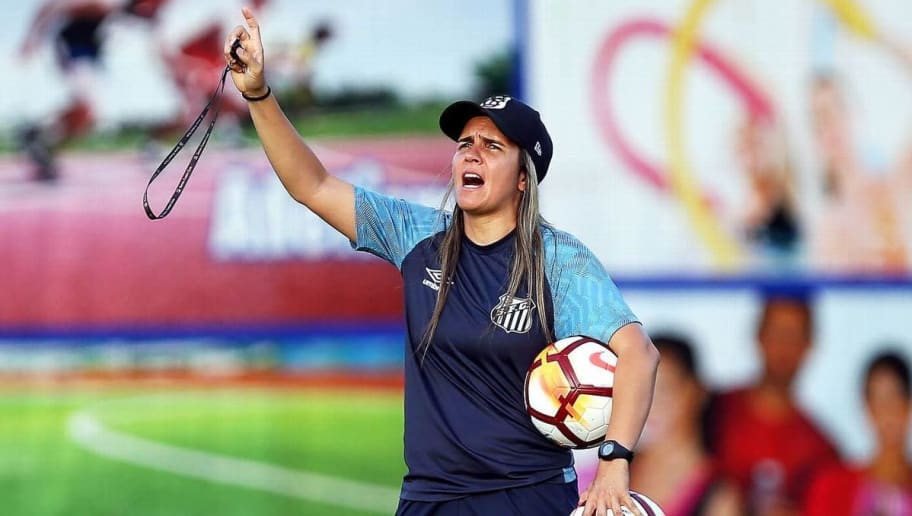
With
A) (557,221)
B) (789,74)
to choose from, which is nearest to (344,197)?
Result: (557,221)

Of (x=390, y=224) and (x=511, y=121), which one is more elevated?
(x=511, y=121)

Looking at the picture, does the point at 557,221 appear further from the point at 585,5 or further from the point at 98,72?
the point at 98,72

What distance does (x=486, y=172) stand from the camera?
3.83m

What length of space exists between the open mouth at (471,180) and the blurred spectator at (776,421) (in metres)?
3.82

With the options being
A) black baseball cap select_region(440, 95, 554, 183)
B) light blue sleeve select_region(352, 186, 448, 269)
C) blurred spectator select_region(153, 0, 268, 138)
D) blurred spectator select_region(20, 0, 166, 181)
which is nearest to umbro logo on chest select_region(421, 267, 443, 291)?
light blue sleeve select_region(352, 186, 448, 269)

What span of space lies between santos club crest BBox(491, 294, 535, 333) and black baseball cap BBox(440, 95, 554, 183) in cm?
37

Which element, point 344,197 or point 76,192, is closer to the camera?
point 344,197

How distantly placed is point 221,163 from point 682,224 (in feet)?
7.90

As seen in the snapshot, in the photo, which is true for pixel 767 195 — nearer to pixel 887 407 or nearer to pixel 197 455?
pixel 887 407

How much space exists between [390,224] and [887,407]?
4.27m

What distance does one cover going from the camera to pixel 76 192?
7.32m

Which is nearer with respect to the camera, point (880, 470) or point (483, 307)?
point (483, 307)

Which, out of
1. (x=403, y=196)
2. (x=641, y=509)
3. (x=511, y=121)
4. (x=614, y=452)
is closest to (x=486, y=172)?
(x=511, y=121)

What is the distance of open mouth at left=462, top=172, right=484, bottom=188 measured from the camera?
3.83 metres
